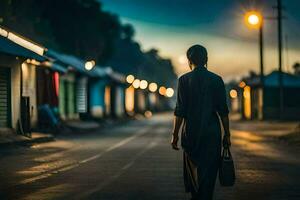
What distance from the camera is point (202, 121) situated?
765 cm

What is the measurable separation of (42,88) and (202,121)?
106 ft

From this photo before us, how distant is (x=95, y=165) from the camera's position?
675 inches

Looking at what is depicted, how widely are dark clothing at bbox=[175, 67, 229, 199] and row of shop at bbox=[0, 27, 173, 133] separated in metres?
19.0

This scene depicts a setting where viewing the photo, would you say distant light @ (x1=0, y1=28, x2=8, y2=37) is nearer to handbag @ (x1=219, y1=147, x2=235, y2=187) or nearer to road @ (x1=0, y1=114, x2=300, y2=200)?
road @ (x1=0, y1=114, x2=300, y2=200)

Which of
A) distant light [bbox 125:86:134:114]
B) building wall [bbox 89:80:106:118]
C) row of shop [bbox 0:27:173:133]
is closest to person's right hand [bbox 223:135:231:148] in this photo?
row of shop [bbox 0:27:173:133]

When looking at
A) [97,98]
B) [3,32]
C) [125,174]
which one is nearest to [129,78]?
[97,98]

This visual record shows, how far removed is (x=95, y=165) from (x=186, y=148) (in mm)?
9589

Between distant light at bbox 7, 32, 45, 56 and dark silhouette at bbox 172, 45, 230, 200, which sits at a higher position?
distant light at bbox 7, 32, 45, 56

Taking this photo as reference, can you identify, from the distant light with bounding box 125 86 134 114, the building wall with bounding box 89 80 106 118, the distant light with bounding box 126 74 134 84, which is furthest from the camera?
the distant light with bounding box 125 86 134 114

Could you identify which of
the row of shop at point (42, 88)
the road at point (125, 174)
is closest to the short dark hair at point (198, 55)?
the road at point (125, 174)

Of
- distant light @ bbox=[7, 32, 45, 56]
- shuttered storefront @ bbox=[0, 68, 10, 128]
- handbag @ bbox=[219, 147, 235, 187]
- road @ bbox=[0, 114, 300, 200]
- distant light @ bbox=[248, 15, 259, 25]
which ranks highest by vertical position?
distant light @ bbox=[248, 15, 259, 25]

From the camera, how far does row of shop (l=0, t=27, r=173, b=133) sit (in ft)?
96.6

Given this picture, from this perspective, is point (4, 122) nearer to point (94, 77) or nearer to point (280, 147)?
A: point (280, 147)

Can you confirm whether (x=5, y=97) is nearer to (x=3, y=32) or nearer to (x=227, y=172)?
(x=3, y=32)
